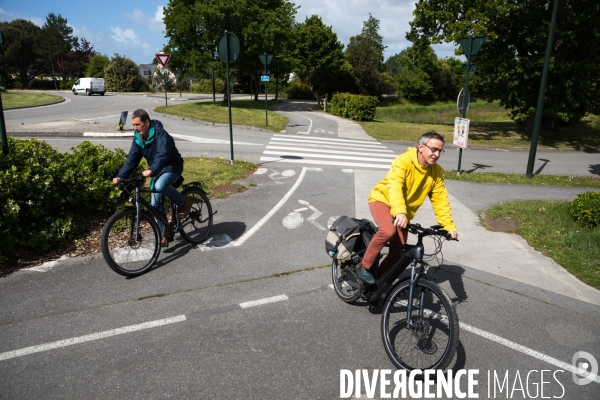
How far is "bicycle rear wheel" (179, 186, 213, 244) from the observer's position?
234 inches

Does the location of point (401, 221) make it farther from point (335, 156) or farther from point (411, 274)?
point (335, 156)

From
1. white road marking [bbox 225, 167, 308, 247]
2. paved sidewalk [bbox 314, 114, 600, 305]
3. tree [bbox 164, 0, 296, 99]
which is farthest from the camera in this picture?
tree [bbox 164, 0, 296, 99]

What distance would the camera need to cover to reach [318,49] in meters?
47.2

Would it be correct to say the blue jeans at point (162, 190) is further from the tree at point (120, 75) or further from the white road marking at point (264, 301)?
the tree at point (120, 75)

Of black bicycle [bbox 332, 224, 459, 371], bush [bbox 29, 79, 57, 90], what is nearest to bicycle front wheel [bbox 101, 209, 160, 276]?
black bicycle [bbox 332, 224, 459, 371]

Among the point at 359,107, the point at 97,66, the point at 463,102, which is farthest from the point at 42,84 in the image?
the point at 463,102

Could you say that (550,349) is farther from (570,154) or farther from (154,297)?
(570,154)

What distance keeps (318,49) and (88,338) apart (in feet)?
156

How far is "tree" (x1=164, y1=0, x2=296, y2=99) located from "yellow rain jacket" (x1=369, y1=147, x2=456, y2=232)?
83.0 ft

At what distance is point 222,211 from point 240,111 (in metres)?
20.3

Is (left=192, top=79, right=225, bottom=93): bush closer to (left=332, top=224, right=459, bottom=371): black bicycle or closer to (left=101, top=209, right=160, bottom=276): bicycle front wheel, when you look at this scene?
(left=101, top=209, right=160, bottom=276): bicycle front wheel

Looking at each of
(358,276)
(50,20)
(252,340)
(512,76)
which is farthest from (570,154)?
(50,20)

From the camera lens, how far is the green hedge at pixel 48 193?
5.20m

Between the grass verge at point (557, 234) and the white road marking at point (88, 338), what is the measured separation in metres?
5.00
